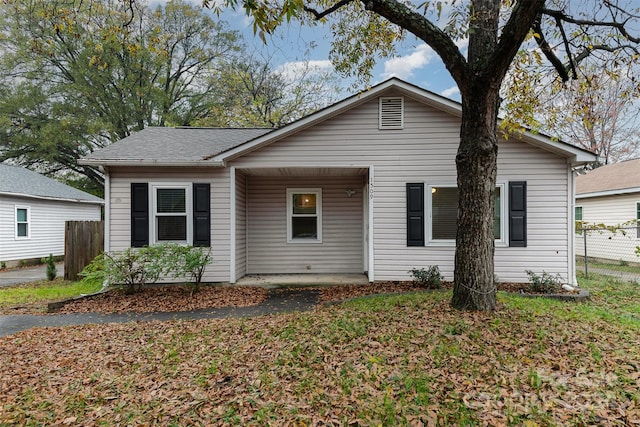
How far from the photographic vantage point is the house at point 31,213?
12242 mm

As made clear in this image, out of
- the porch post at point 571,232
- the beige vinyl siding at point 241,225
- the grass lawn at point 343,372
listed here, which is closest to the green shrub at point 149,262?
the beige vinyl siding at point 241,225

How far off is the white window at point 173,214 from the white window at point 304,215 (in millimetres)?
2644

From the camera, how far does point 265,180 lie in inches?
360

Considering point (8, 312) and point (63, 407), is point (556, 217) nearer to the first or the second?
point (63, 407)

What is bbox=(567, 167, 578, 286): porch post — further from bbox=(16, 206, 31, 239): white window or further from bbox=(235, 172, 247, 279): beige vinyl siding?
bbox=(16, 206, 31, 239): white window

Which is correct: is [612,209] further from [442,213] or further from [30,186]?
[30,186]

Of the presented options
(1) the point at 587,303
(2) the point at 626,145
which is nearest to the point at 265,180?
(1) the point at 587,303

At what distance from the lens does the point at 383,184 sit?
762 centimetres

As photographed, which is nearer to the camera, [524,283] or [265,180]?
[524,283]

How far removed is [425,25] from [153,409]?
209 inches

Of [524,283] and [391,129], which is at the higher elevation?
[391,129]

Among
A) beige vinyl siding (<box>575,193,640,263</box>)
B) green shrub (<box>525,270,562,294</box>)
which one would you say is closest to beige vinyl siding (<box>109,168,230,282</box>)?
green shrub (<box>525,270,562,294</box>)

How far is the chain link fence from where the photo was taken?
11.0m

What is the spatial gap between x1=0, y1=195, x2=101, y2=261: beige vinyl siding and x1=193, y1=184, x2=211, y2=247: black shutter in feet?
31.8
